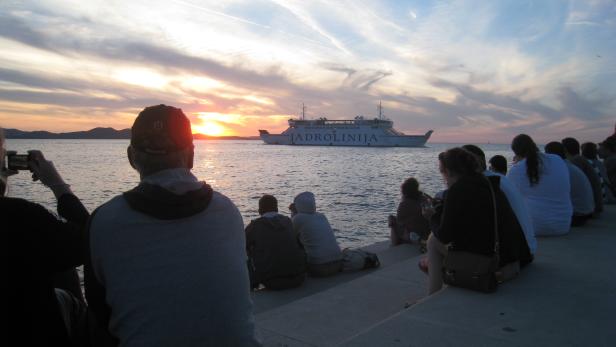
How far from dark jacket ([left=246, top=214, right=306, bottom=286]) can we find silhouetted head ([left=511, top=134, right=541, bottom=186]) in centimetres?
287

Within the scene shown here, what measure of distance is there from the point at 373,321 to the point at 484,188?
1.38m

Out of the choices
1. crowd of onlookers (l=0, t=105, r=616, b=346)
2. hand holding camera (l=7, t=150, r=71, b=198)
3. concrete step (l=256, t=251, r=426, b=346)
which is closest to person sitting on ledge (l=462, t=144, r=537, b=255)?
concrete step (l=256, t=251, r=426, b=346)

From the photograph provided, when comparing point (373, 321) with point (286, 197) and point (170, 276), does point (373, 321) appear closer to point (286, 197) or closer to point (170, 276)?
point (170, 276)

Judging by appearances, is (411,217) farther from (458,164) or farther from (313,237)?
(458,164)

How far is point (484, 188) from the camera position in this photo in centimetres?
343

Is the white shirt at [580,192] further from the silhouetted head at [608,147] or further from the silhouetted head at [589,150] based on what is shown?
the silhouetted head at [608,147]

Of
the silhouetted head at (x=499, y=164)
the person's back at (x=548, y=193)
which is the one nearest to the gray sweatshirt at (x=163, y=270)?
the person's back at (x=548, y=193)

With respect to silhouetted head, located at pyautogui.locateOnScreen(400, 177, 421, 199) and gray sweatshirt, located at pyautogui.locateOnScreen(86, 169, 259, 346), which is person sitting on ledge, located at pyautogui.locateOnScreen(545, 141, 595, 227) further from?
gray sweatshirt, located at pyautogui.locateOnScreen(86, 169, 259, 346)

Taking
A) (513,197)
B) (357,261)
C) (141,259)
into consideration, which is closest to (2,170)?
(141,259)

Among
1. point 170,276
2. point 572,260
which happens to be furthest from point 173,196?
point 572,260

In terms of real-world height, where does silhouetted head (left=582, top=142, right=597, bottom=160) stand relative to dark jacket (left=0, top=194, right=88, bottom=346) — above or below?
above

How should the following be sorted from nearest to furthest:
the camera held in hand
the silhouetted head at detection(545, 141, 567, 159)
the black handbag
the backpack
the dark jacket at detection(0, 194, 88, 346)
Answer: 1. the dark jacket at detection(0, 194, 88, 346)
2. the camera held in hand
3. the black handbag
4. the backpack
5. the silhouetted head at detection(545, 141, 567, 159)

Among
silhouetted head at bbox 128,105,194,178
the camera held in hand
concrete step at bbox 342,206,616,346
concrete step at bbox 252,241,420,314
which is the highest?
silhouetted head at bbox 128,105,194,178

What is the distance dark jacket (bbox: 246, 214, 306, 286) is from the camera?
471 centimetres
